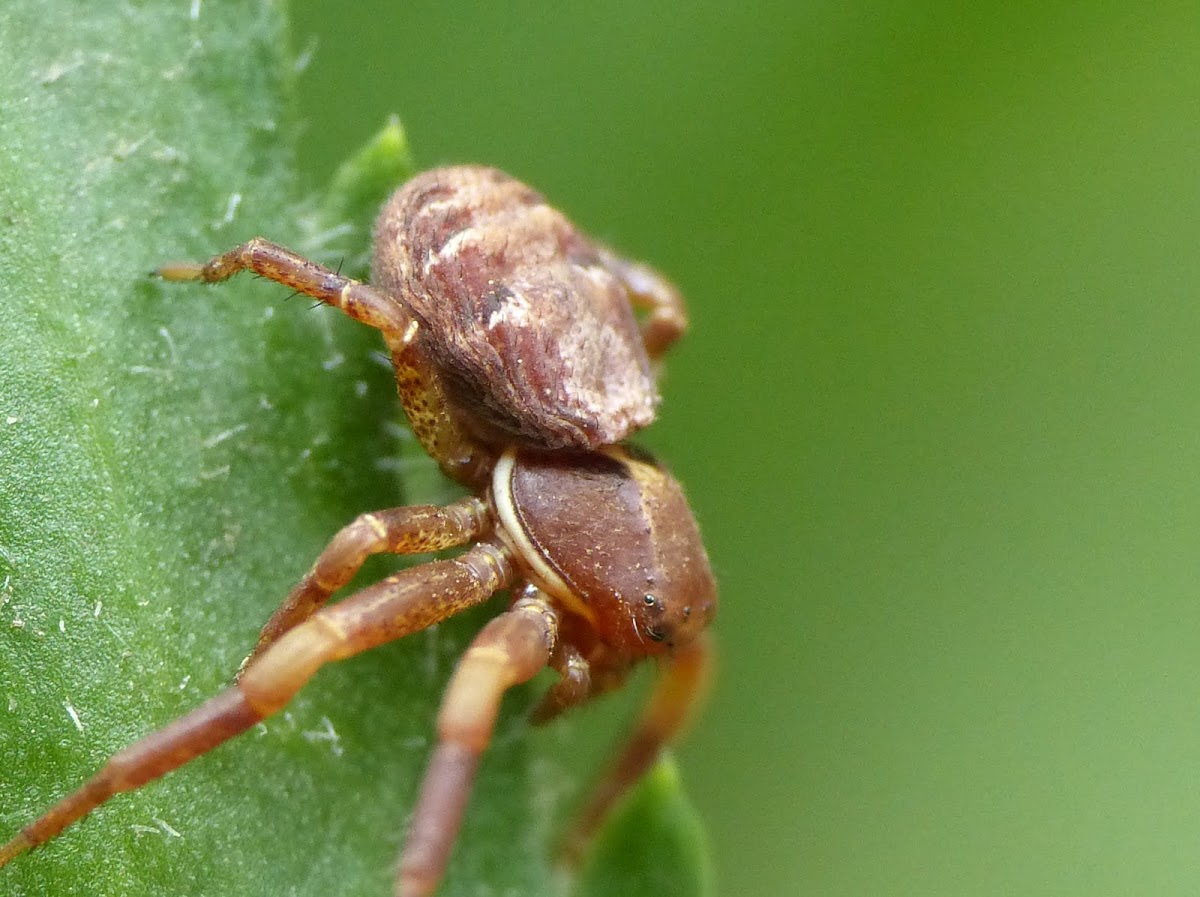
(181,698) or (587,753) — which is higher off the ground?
(181,698)

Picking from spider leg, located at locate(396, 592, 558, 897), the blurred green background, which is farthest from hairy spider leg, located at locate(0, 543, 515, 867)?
the blurred green background

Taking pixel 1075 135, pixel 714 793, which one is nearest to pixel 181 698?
pixel 714 793

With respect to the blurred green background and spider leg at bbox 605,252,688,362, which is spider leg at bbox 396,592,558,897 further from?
the blurred green background

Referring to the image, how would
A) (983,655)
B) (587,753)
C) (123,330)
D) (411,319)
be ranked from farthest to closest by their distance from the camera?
1. (587,753)
2. (983,655)
3. (411,319)
4. (123,330)

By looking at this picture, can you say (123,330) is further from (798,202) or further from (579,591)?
(798,202)

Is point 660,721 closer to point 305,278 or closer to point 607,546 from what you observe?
point 607,546

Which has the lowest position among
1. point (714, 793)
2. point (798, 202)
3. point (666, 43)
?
point (714, 793)

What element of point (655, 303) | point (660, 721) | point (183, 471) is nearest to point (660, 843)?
point (660, 721)
